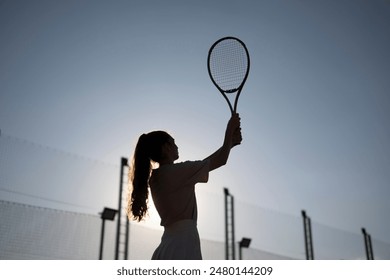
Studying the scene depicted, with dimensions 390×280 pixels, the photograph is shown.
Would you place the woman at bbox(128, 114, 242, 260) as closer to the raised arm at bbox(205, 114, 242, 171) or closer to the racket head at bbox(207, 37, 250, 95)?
the raised arm at bbox(205, 114, 242, 171)

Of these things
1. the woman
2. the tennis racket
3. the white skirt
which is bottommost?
the white skirt

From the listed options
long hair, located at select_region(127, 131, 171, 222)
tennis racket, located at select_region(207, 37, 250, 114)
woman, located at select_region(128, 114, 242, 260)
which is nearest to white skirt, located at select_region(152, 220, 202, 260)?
woman, located at select_region(128, 114, 242, 260)

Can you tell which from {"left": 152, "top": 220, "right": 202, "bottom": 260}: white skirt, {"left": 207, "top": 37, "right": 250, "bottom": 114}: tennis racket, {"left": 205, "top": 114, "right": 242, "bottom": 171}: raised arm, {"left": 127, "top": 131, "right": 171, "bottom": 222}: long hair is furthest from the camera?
{"left": 207, "top": 37, "right": 250, "bottom": 114}: tennis racket

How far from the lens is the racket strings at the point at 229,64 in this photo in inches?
123

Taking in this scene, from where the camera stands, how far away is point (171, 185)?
1986 millimetres

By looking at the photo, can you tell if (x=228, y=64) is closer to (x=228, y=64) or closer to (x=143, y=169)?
(x=228, y=64)

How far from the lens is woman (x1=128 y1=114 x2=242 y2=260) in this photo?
1.91 meters

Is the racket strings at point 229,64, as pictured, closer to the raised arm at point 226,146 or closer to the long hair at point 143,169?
the raised arm at point 226,146

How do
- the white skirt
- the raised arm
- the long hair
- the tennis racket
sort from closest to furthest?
the white skirt → the raised arm → the long hair → the tennis racket

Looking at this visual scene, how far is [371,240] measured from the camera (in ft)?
28.7

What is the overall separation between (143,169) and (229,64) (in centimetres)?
138

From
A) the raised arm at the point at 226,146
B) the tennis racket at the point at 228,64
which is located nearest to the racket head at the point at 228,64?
the tennis racket at the point at 228,64

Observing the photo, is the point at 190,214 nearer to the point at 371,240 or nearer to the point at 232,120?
the point at 232,120

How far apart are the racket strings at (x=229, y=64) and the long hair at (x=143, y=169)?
101 centimetres
